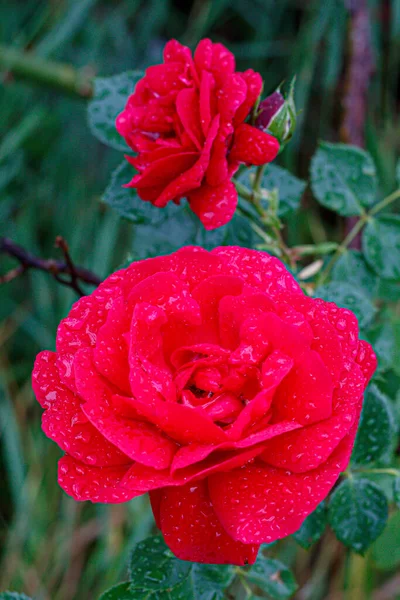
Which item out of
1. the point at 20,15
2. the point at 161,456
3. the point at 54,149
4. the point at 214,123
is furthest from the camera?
the point at 20,15

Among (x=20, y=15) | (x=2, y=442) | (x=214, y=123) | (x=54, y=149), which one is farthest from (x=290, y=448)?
(x=20, y=15)

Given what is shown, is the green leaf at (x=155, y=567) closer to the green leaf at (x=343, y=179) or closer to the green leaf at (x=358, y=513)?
the green leaf at (x=358, y=513)

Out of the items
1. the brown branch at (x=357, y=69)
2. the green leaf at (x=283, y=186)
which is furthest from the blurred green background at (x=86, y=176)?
the green leaf at (x=283, y=186)

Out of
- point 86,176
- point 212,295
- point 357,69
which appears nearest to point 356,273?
point 212,295

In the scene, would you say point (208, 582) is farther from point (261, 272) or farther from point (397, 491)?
point (261, 272)

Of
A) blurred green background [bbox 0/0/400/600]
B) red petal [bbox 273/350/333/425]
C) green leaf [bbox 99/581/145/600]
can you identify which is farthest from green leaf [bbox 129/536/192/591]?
blurred green background [bbox 0/0/400/600]

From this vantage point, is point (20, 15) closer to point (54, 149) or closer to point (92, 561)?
point (54, 149)
